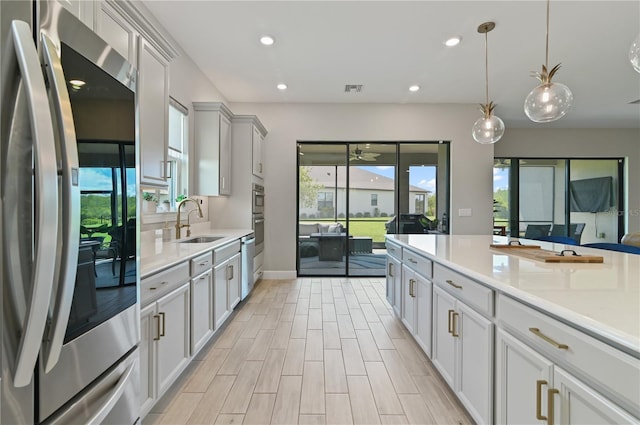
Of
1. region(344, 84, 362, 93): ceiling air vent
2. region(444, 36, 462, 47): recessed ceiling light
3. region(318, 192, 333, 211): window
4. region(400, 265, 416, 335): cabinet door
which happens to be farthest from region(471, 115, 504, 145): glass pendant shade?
region(318, 192, 333, 211): window

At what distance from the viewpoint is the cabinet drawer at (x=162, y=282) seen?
1.56 meters

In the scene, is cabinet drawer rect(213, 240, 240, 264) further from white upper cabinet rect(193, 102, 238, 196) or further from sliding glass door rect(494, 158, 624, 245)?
sliding glass door rect(494, 158, 624, 245)

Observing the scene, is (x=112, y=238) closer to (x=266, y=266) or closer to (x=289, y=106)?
(x=266, y=266)

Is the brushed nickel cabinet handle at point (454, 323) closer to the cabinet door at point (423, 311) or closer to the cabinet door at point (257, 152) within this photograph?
the cabinet door at point (423, 311)

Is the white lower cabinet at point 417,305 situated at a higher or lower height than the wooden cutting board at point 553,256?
lower

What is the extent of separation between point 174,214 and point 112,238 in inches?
99.7

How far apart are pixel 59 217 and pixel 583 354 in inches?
58.3

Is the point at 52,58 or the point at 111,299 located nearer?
the point at 52,58

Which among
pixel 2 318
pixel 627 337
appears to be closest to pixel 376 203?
pixel 627 337

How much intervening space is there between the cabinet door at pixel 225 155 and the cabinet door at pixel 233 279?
3.55 feet

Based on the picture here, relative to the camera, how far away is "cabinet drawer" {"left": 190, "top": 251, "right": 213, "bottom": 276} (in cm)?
219

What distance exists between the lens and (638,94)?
190 inches

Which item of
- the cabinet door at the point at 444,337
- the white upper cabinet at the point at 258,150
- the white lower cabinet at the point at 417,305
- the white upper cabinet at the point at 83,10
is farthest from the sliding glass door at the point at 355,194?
the white upper cabinet at the point at 83,10

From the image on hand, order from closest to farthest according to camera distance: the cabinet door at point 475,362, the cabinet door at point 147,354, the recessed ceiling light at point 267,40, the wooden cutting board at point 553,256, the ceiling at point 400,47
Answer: the cabinet door at point 475,362, the cabinet door at point 147,354, the wooden cutting board at point 553,256, the ceiling at point 400,47, the recessed ceiling light at point 267,40
